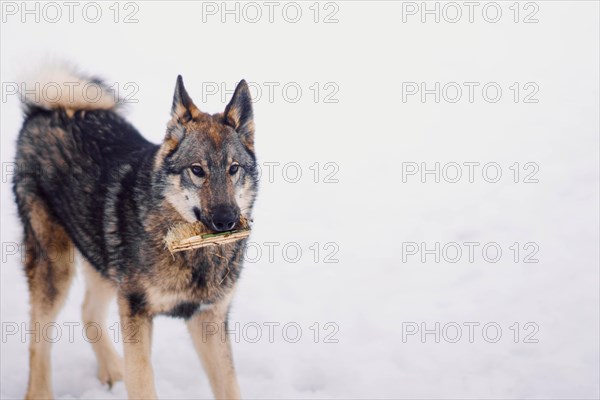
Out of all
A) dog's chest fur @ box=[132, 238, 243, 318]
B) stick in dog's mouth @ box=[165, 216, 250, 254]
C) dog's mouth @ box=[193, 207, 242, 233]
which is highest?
dog's mouth @ box=[193, 207, 242, 233]

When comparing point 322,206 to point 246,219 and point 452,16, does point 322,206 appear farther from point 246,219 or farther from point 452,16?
point 452,16

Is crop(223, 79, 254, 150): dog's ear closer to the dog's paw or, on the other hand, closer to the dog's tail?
the dog's tail

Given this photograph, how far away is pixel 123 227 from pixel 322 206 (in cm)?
342

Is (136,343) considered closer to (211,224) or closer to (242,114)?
(211,224)

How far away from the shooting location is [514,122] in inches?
323

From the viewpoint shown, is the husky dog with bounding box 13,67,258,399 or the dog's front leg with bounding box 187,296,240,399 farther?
the dog's front leg with bounding box 187,296,240,399

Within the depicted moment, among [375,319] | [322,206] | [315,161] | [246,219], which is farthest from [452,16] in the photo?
[246,219]

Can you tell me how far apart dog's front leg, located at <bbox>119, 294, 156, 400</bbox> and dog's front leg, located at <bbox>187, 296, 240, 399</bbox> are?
359 mm

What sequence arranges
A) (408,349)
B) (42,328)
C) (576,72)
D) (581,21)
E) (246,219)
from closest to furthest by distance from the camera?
(246,219) → (42,328) → (408,349) → (576,72) → (581,21)

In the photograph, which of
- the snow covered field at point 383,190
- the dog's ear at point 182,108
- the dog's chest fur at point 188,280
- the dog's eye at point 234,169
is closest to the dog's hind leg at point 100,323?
the snow covered field at point 383,190

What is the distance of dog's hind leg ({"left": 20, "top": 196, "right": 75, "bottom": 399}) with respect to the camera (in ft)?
14.2

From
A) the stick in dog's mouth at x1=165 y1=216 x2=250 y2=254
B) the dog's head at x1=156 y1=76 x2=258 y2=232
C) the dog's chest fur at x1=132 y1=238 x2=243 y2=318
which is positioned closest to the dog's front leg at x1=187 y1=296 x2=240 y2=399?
the dog's chest fur at x1=132 y1=238 x2=243 y2=318

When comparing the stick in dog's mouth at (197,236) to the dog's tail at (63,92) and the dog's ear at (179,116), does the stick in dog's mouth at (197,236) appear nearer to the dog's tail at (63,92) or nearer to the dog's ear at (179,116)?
the dog's ear at (179,116)

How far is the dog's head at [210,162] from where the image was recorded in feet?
11.4
